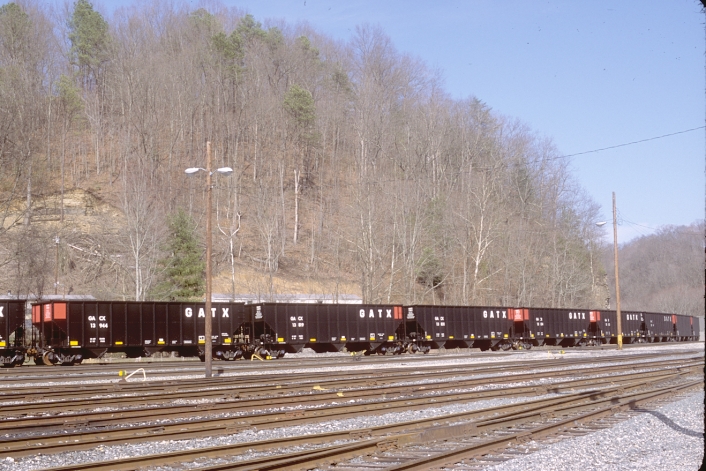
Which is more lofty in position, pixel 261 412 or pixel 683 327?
pixel 261 412

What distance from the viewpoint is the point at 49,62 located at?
80188 mm

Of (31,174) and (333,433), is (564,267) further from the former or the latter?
(333,433)

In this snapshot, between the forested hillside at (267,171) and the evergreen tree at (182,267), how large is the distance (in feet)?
1.65

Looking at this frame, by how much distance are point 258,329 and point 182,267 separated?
16.9 meters

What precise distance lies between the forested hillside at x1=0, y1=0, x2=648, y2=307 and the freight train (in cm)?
1005

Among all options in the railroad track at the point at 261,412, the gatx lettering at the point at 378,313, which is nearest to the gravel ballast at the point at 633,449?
the railroad track at the point at 261,412

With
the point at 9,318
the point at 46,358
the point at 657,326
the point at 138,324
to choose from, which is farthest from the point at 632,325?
the point at 9,318

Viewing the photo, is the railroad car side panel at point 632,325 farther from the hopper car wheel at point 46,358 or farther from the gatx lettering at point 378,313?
the hopper car wheel at point 46,358

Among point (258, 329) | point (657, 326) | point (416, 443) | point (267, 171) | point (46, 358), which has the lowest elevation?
point (657, 326)

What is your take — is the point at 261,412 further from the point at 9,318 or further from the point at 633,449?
the point at 9,318

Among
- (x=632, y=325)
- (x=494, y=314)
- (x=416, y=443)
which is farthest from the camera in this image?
(x=632, y=325)

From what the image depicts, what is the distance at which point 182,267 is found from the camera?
55.0 metres

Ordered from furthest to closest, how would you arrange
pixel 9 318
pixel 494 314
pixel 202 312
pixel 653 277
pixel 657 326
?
pixel 653 277 < pixel 657 326 < pixel 494 314 < pixel 202 312 < pixel 9 318

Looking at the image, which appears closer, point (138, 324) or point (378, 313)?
point (138, 324)
